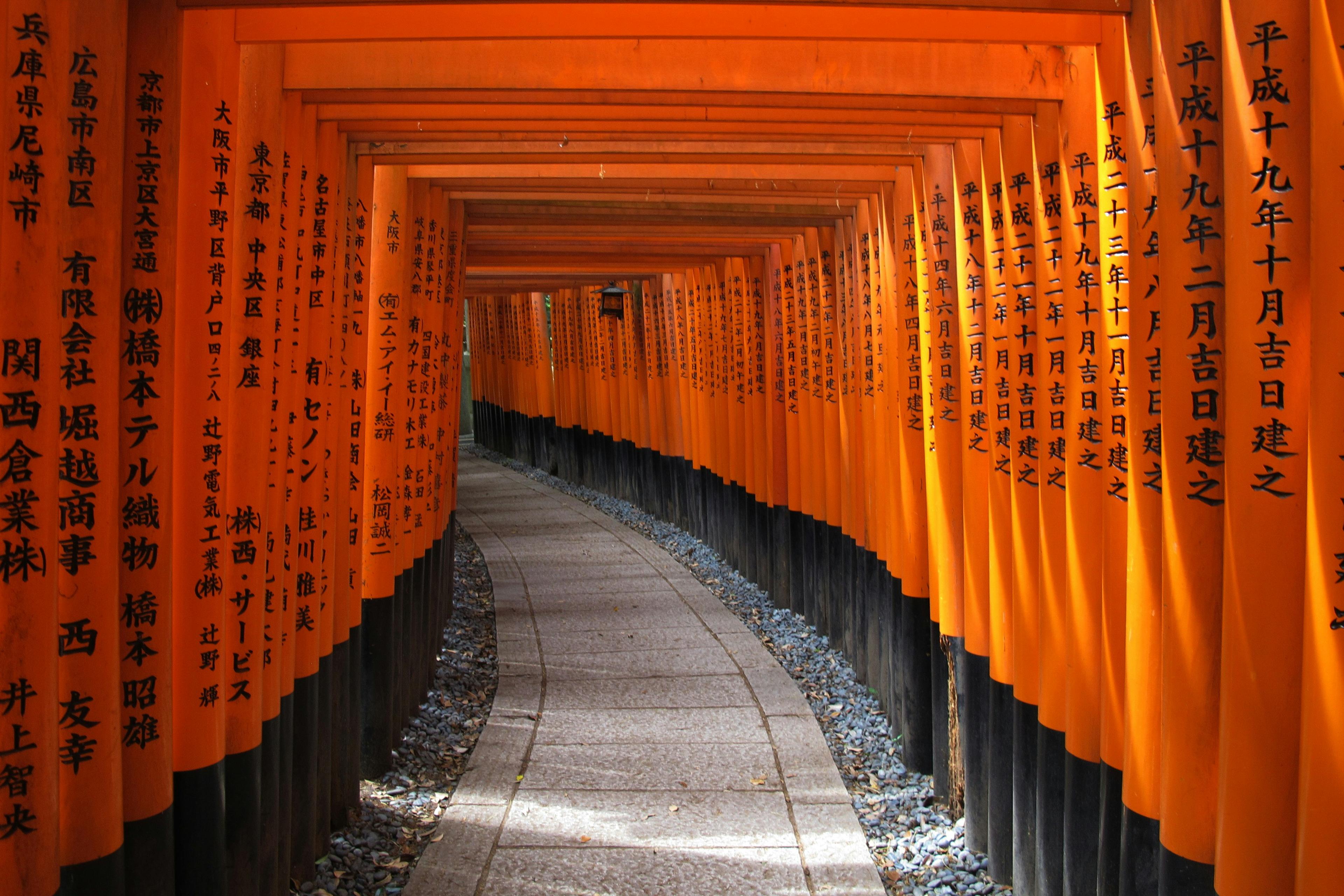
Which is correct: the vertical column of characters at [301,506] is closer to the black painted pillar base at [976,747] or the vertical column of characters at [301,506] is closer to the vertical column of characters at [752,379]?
the black painted pillar base at [976,747]

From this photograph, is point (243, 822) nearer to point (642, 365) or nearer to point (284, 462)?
point (284, 462)

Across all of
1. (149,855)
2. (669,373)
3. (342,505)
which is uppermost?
(669,373)

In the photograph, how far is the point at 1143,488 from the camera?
292 cm

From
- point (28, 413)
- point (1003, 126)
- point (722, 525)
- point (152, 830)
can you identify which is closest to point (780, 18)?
point (1003, 126)

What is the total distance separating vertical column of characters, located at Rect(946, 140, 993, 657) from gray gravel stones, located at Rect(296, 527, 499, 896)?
270cm

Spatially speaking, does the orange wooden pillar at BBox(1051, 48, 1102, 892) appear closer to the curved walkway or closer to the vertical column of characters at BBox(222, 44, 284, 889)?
the curved walkway

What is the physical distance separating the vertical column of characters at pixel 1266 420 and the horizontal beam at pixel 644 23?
901 mm

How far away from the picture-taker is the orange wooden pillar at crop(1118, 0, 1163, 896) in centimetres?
286

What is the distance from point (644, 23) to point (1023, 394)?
2.01 meters

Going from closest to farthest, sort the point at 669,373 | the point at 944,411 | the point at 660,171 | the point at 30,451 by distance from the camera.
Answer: the point at 30,451, the point at 944,411, the point at 660,171, the point at 669,373

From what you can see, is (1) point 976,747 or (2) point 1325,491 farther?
(1) point 976,747

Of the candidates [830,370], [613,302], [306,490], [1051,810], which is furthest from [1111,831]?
[613,302]

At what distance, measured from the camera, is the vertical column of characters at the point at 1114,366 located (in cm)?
319

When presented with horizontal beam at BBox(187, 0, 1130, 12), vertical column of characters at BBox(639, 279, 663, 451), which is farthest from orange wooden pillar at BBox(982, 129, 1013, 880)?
vertical column of characters at BBox(639, 279, 663, 451)
